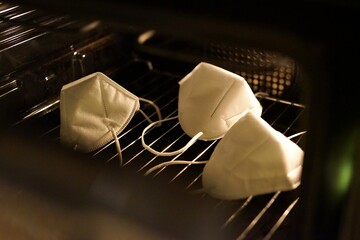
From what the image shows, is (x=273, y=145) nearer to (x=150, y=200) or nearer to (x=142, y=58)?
(x=150, y=200)

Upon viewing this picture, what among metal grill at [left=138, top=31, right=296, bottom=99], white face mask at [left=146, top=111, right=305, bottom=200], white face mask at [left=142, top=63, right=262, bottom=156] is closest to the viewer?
white face mask at [left=146, top=111, right=305, bottom=200]

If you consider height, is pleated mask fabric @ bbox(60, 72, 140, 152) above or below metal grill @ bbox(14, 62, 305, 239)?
above

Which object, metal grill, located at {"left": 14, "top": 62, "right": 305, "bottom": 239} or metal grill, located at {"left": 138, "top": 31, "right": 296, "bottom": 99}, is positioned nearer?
metal grill, located at {"left": 14, "top": 62, "right": 305, "bottom": 239}

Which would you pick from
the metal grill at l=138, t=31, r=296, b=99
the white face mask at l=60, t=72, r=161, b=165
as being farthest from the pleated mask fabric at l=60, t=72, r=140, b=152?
the metal grill at l=138, t=31, r=296, b=99

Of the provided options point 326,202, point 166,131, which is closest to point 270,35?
point 326,202

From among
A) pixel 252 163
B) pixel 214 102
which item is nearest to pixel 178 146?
pixel 214 102

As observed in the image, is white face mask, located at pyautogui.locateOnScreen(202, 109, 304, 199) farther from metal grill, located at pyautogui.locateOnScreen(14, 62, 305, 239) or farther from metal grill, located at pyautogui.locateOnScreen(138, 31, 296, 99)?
metal grill, located at pyautogui.locateOnScreen(138, 31, 296, 99)

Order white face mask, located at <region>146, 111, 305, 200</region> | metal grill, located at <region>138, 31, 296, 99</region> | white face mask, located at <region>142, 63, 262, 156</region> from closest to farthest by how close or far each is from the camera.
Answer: white face mask, located at <region>146, 111, 305, 200</region>
white face mask, located at <region>142, 63, 262, 156</region>
metal grill, located at <region>138, 31, 296, 99</region>
